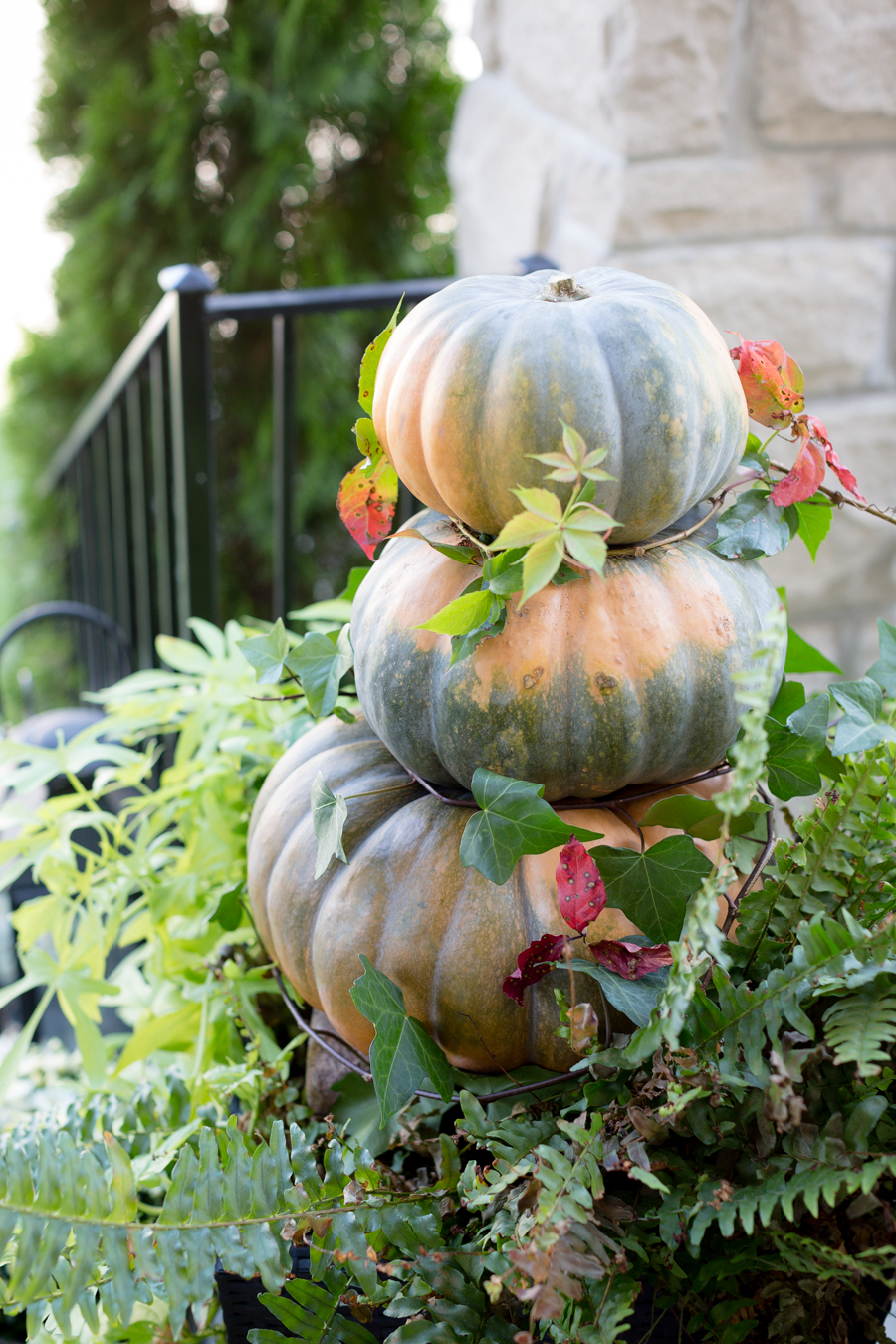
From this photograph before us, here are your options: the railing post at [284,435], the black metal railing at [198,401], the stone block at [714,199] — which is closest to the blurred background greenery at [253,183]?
the black metal railing at [198,401]

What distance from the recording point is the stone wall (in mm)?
1398

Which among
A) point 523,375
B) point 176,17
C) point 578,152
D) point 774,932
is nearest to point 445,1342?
point 774,932

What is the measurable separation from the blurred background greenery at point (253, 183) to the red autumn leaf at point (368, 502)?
201 centimetres

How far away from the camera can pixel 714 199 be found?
148cm

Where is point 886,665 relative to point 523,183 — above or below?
below

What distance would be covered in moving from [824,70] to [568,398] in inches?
47.8

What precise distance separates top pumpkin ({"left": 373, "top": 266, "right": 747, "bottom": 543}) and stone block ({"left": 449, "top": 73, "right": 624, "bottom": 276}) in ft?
3.36

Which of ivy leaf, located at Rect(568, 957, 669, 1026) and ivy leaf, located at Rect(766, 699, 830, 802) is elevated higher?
ivy leaf, located at Rect(766, 699, 830, 802)

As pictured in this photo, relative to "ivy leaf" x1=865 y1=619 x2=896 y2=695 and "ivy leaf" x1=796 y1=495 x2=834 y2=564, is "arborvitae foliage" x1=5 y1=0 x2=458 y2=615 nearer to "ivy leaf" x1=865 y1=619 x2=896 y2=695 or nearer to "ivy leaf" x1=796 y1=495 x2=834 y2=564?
"ivy leaf" x1=796 y1=495 x2=834 y2=564

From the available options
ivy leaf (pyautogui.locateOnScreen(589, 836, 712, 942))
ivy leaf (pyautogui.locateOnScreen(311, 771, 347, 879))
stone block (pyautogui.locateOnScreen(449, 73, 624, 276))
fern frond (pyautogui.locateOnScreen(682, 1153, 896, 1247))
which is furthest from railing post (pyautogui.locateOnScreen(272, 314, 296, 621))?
fern frond (pyautogui.locateOnScreen(682, 1153, 896, 1247))

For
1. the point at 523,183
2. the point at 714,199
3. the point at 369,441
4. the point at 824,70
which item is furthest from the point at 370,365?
the point at 523,183

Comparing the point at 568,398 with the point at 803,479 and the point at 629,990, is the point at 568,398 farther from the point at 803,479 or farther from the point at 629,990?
the point at 629,990

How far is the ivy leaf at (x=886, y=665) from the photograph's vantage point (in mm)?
581

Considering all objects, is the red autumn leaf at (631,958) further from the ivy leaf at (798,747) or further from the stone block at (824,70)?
the stone block at (824,70)
